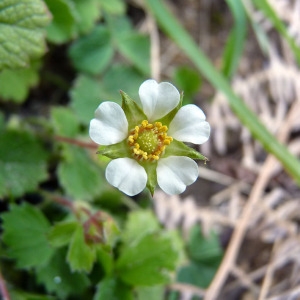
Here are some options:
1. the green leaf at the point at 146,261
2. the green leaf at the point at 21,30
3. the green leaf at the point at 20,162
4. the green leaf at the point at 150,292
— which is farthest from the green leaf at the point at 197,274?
the green leaf at the point at 21,30

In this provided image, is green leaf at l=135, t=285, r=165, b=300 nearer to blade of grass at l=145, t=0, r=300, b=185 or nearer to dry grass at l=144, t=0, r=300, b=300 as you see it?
dry grass at l=144, t=0, r=300, b=300

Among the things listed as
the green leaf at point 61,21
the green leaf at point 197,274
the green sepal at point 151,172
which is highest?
the green leaf at point 61,21

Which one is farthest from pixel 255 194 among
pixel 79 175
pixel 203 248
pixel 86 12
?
pixel 86 12

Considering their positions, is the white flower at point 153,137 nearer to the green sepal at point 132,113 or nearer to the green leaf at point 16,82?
the green sepal at point 132,113

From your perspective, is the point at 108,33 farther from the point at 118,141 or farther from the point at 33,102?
the point at 118,141

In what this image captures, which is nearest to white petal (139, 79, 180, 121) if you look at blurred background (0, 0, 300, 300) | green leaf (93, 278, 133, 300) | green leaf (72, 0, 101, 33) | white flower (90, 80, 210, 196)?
white flower (90, 80, 210, 196)

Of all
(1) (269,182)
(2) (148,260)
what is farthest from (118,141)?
(1) (269,182)
